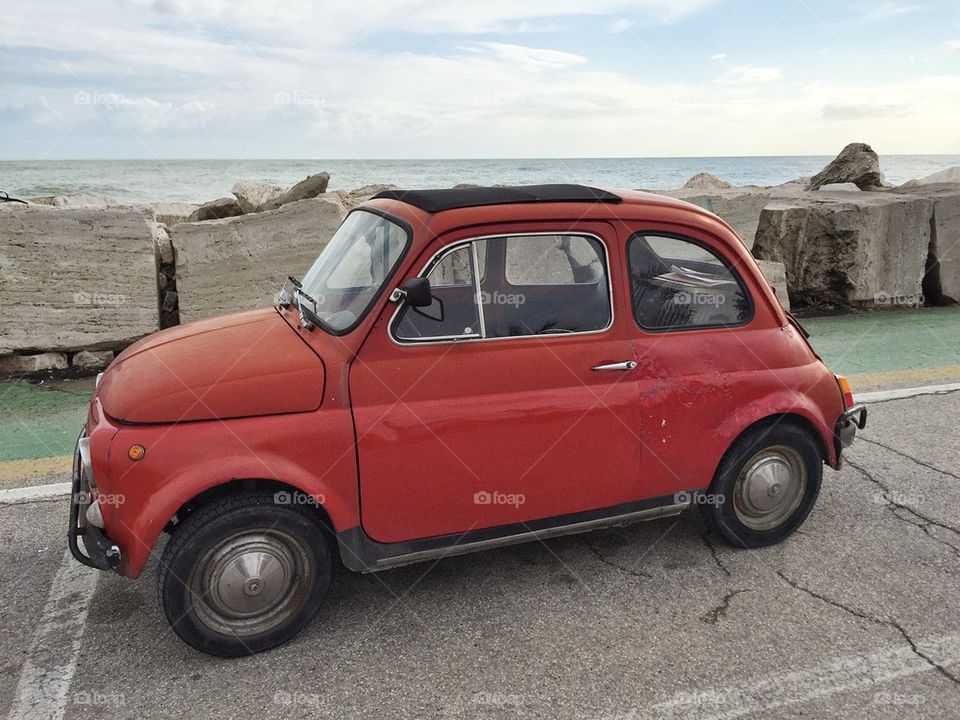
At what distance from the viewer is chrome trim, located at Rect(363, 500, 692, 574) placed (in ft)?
10.8

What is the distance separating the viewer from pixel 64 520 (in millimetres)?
4188

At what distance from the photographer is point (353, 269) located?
353cm

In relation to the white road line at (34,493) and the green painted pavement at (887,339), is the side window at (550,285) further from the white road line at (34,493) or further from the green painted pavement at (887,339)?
the green painted pavement at (887,339)

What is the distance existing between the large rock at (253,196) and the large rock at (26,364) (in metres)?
2.42

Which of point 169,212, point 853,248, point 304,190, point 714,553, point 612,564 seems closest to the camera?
point 612,564

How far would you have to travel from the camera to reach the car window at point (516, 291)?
3.28 meters

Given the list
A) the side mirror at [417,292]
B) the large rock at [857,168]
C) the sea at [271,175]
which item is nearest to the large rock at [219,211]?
the side mirror at [417,292]

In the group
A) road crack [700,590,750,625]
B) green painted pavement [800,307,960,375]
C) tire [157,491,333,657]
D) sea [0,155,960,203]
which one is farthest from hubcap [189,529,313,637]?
sea [0,155,960,203]

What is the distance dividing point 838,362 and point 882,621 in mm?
4284

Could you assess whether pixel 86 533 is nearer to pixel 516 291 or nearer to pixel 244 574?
pixel 244 574

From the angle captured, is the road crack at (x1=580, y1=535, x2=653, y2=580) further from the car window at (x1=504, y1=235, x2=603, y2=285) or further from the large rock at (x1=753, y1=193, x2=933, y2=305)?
the large rock at (x1=753, y1=193, x2=933, y2=305)

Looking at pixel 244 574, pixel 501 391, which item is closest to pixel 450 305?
pixel 501 391

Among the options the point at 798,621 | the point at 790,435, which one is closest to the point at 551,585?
the point at 798,621

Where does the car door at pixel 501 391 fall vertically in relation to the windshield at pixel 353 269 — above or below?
below
